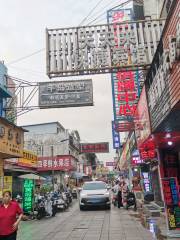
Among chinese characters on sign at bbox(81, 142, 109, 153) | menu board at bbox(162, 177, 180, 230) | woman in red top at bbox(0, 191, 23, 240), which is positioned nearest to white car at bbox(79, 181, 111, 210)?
menu board at bbox(162, 177, 180, 230)

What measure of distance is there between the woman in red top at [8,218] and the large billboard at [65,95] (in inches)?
559

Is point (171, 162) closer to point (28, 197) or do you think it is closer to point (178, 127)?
point (178, 127)

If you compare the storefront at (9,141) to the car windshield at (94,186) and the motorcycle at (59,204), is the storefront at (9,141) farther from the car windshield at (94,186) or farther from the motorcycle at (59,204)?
the car windshield at (94,186)

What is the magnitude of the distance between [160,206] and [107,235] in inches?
250

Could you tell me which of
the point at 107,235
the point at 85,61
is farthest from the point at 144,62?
the point at 107,235

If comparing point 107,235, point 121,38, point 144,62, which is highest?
point 121,38

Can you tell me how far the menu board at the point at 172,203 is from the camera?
30.0 ft

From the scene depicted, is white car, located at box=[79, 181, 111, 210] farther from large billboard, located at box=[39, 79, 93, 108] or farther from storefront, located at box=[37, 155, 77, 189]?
storefront, located at box=[37, 155, 77, 189]

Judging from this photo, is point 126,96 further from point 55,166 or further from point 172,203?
point 55,166

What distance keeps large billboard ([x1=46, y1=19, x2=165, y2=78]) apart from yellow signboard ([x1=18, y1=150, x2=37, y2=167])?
50.9 ft

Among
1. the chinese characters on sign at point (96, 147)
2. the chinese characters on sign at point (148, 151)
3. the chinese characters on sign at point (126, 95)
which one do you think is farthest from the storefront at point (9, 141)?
the chinese characters on sign at point (96, 147)

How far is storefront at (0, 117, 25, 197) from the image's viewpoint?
51.5 ft

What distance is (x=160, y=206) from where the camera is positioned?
51.3ft

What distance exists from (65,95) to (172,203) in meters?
12.6
